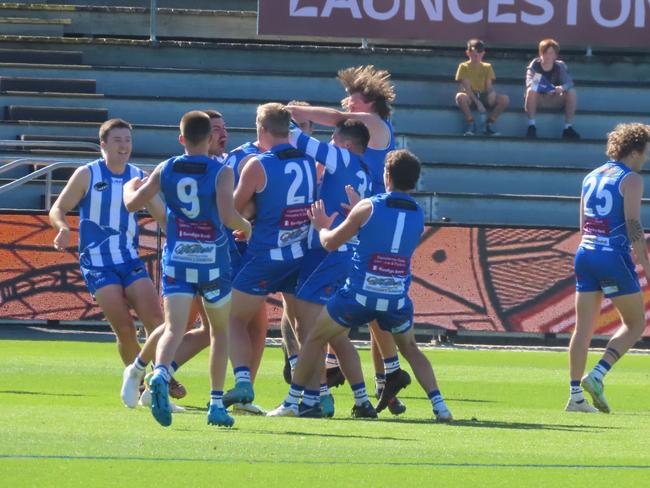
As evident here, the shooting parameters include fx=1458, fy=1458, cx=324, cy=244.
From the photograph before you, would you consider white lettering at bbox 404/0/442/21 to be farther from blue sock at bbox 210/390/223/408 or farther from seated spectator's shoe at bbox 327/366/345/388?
blue sock at bbox 210/390/223/408

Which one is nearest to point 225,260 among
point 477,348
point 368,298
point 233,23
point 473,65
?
point 368,298

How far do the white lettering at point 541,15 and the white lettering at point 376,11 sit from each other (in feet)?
6.37

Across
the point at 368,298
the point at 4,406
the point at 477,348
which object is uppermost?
the point at 368,298

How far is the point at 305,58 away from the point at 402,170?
14246mm

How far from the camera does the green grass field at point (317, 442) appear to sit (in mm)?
6570

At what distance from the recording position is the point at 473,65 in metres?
21.3

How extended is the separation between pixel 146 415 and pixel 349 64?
1426 centimetres

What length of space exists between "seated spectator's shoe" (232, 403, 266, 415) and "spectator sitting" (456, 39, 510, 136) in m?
12.3

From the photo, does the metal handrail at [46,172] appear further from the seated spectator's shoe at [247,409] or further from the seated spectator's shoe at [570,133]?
the seated spectator's shoe at [247,409]

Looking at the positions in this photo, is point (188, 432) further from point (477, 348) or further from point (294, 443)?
point (477, 348)

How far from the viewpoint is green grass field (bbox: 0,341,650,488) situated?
6.57 m

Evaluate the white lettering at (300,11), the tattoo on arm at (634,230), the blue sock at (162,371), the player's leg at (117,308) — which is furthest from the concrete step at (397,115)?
the blue sock at (162,371)

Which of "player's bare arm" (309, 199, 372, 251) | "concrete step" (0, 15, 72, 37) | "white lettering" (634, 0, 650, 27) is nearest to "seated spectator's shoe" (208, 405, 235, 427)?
"player's bare arm" (309, 199, 372, 251)

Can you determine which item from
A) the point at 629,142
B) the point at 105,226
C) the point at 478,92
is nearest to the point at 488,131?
the point at 478,92
